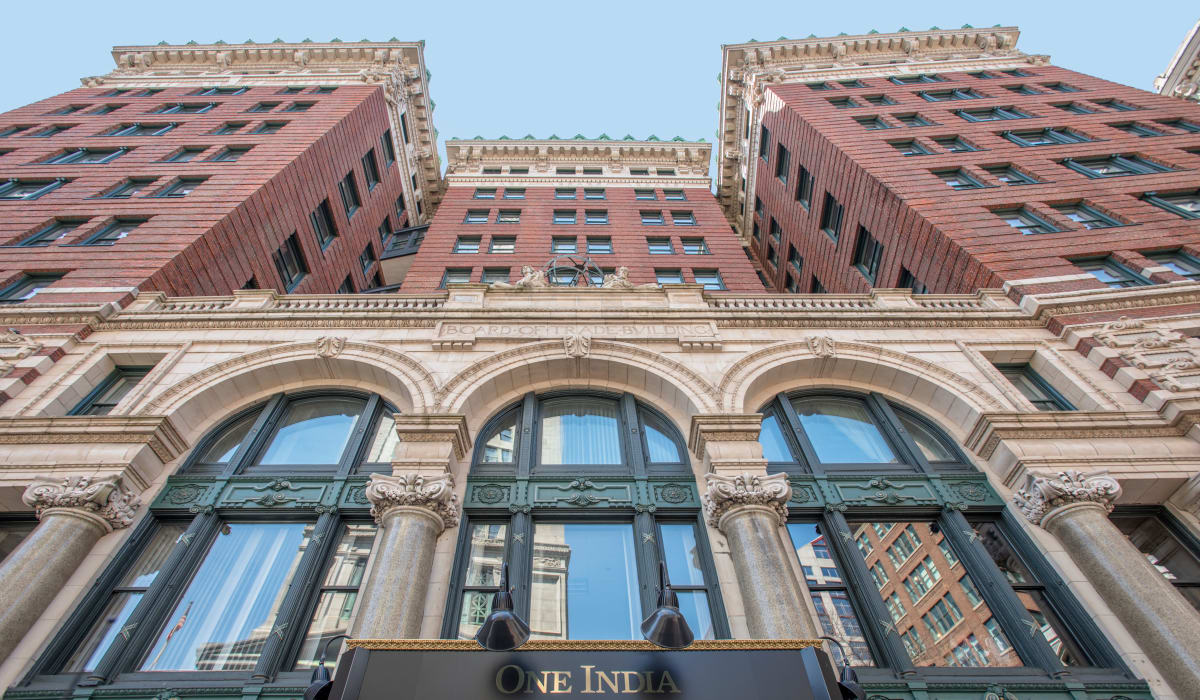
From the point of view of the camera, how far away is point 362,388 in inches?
591

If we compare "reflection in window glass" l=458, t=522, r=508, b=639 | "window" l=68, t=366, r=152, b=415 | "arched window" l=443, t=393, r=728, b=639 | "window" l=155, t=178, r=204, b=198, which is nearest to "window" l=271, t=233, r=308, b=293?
"window" l=155, t=178, r=204, b=198

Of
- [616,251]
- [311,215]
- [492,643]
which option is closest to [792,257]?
[616,251]

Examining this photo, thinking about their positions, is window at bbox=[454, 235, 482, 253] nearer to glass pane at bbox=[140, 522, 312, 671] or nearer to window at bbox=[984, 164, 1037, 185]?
glass pane at bbox=[140, 522, 312, 671]

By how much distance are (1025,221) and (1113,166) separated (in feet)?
21.9

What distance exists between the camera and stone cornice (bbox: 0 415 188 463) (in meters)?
11.9

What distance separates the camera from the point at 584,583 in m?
10.7

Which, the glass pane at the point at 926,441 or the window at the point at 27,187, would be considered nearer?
the glass pane at the point at 926,441

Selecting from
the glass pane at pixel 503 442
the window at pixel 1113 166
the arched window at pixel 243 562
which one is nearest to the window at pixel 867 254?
the window at pixel 1113 166

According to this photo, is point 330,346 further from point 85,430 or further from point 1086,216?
point 1086,216

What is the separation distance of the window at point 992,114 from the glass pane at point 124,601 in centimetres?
3451

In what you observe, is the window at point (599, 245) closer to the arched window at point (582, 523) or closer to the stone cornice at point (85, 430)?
the arched window at point (582, 523)

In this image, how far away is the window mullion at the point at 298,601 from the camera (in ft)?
30.3

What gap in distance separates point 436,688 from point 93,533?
24.5 feet

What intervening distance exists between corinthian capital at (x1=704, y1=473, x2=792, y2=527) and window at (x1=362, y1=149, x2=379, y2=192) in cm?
3130
